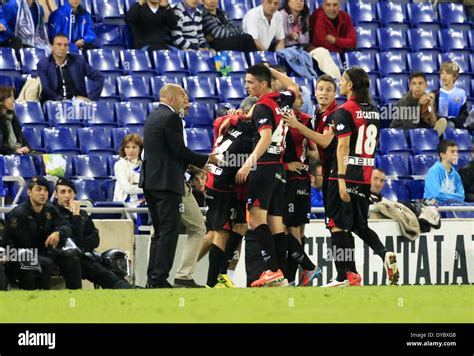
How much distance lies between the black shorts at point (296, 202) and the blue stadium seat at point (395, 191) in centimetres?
403

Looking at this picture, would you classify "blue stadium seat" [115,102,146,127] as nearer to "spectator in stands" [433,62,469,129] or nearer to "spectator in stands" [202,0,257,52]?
"spectator in stands" [202,0,257,52]

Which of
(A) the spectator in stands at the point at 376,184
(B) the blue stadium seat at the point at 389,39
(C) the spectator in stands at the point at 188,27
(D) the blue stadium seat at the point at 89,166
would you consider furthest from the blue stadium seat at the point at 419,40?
(D) the blue stadium seat at the point at 89,166

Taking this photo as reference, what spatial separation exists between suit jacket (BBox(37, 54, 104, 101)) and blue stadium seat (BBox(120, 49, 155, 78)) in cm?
92

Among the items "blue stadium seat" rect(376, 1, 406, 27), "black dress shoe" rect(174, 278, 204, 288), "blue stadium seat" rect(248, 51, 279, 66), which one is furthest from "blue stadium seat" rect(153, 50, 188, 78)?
"black dress shoe" rect(174, 278, 204, 288)

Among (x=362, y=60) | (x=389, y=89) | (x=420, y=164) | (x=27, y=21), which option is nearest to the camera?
(x=27, y=21)

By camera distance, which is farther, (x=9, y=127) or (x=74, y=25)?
(x=74, y=25)

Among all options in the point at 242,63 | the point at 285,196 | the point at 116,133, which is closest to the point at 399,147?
the point at 242,63

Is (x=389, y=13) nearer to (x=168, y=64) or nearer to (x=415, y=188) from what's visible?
(x=168, y=64)

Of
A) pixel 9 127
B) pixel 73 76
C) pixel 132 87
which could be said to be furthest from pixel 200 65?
pixel 9 127

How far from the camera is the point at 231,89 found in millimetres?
19312

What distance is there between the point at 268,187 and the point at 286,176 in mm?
899

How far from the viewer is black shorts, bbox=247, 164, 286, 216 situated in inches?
521

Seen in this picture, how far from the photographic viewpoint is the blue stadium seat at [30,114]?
57.9 feet

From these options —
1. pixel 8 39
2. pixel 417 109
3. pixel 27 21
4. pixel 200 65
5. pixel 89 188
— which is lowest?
pixel 89 188
